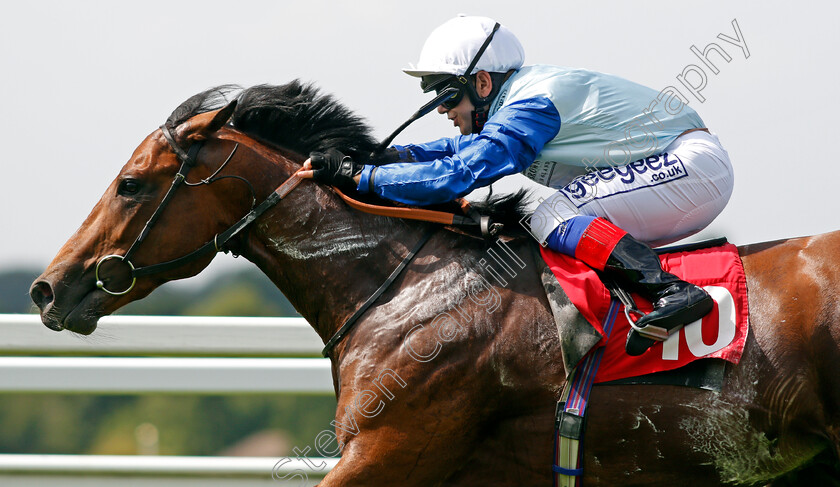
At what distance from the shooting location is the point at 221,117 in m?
3.35

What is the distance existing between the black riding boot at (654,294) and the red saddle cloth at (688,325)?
0.04 meters

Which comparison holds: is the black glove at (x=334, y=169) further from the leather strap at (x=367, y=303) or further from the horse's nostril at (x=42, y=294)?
the horse's nostril at (x=42, y=294)

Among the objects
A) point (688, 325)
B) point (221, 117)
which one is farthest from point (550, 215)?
point (221, 117)

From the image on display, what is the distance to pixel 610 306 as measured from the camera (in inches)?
120

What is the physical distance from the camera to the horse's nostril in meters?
3.33

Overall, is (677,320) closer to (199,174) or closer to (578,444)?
(578,444)

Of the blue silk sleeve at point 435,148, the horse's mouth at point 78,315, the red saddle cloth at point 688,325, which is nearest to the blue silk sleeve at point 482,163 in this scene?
the red saddle cloth at point 688,325

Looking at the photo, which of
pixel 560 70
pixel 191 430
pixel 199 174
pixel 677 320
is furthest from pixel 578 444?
pixel 191 430

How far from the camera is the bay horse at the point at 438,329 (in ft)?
9.66

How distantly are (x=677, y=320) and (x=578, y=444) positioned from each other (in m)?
0.54

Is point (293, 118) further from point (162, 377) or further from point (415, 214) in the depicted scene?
point (162, 377)

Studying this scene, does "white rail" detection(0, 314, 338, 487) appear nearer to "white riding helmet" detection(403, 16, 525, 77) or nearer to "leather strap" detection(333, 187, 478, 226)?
"leather strap" detection(333, 187, 478, 226)

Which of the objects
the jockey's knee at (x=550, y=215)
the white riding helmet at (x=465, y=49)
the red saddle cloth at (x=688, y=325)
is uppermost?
the white riding helmet at (x=465, y=49)

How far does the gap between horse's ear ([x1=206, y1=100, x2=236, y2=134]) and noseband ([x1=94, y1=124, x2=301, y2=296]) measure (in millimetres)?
103
